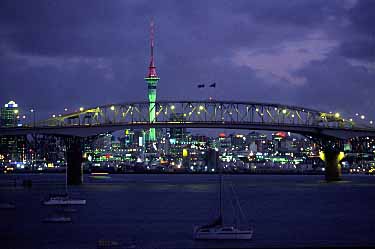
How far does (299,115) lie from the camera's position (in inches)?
7830

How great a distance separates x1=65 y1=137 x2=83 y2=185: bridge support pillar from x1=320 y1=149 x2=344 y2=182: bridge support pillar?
54240mm

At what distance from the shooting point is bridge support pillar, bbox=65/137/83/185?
157500 millimetres

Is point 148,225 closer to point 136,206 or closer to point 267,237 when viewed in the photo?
point 267,237

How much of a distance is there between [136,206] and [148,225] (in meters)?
25.9

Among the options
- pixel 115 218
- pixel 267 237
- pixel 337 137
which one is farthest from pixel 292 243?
pixel 337 137

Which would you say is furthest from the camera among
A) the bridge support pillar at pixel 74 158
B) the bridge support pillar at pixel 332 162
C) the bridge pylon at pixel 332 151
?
the bridge support pillar at pixel 332 162

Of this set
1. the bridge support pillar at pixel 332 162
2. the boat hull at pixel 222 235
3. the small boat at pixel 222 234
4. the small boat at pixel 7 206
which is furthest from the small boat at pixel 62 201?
the bridge support pillar at pixel 332 162

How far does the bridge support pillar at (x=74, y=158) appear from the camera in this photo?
158m

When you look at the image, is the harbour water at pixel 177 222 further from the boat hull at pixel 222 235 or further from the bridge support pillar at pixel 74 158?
the bridge support pillar at pixel 74 158

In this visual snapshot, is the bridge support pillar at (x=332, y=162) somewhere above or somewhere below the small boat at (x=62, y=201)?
above

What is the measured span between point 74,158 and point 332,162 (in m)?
59.5

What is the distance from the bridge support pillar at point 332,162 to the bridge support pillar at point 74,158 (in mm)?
54240

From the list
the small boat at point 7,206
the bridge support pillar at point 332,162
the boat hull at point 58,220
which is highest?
the bridge support pillar at point 332,162

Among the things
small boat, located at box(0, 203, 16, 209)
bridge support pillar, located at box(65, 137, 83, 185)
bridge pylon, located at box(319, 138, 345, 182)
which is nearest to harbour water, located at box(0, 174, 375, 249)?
small boat, located at box(0, 203, 16, 209)
